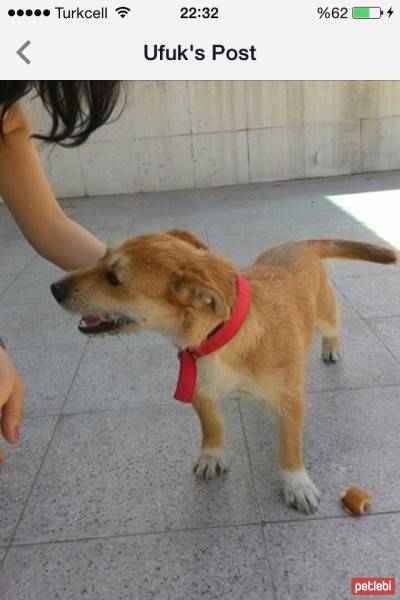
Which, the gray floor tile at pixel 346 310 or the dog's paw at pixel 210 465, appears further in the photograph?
the gray floor tile at pixel 346 310

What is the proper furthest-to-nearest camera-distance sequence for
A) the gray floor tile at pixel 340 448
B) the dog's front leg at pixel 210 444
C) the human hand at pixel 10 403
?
the dog's front leg at pixel 210 444, the gray floor tile at pixel 340 448, the human hand at pixel 10 403

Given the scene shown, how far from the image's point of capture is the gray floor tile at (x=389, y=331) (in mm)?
3371

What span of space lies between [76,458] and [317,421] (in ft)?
4.22

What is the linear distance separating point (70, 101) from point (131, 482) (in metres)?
1.69

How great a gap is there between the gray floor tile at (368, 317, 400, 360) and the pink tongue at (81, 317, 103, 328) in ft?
6.86

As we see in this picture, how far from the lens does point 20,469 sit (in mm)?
2535

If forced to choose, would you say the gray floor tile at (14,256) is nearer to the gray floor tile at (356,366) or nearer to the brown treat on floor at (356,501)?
the gray floor tile at (356,366)

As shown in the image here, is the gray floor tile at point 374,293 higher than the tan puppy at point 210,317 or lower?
lower

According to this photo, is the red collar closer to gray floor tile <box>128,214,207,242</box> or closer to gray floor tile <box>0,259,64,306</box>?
gray floor tile <box>0,259,64,306</box>

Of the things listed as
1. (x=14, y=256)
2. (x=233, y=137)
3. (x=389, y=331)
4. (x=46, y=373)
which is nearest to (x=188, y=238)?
(x=46, y=373)

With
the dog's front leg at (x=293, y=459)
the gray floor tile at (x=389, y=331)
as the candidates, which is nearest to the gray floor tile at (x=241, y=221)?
the gray floor tile at (x=389, y=331)

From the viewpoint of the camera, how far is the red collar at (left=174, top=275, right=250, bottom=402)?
76.0 inches

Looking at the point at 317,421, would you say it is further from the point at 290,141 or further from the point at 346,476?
the point at 290,141

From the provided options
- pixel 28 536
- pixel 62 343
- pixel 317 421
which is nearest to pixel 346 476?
pixel 317 421
